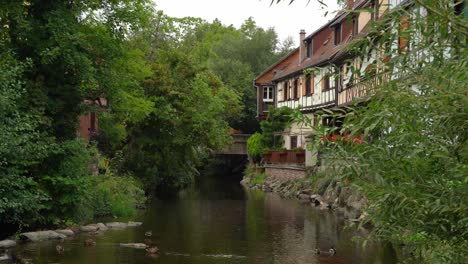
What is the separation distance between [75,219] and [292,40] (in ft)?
176

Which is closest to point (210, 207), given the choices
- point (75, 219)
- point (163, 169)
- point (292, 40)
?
point (163, 169)

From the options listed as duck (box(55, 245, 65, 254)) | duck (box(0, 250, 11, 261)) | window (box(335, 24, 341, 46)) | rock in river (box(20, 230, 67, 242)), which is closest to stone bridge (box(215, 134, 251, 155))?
window (box(335, 24, 341, 46))

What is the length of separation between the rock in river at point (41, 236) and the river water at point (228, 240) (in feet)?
1.46

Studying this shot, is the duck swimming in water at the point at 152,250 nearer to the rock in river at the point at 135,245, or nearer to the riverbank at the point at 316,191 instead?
the rock in river at the point at 135,245

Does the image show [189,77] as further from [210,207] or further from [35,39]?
[35,39]

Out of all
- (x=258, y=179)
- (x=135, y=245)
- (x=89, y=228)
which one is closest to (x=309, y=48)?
(x=258, y=179)

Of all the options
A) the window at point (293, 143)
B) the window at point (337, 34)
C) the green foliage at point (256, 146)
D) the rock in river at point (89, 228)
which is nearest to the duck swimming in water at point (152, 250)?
the rock in river at point (89, 228)

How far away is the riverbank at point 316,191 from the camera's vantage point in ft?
90.1

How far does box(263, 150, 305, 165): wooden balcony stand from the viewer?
4109cm

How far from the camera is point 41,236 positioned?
1967 cm

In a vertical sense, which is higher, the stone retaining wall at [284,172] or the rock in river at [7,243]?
the stone retaining wall at [284,172]

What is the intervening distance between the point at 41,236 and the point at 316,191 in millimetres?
18864

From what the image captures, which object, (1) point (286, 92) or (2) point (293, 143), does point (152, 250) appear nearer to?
(2) point (293, 143)

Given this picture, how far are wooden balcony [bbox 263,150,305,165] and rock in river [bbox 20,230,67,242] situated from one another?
74.8 feet
